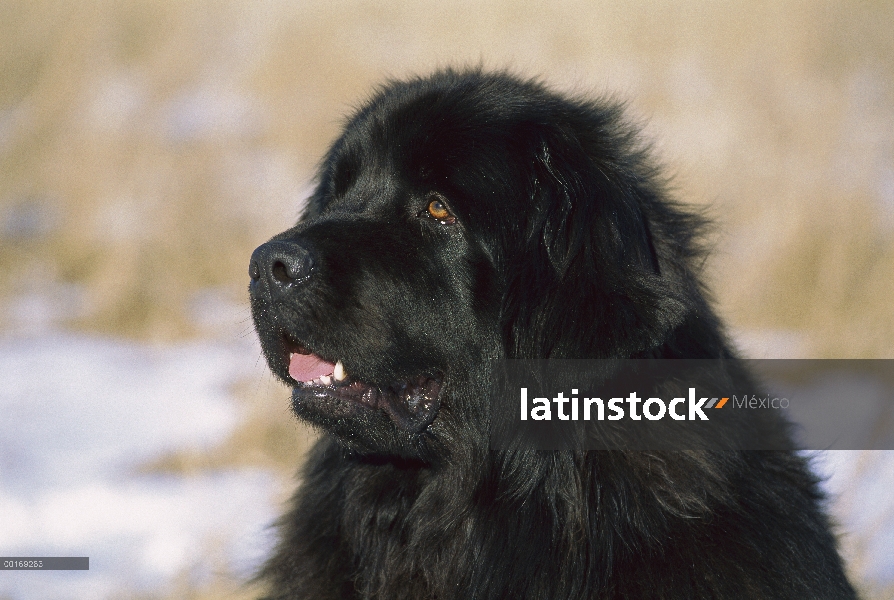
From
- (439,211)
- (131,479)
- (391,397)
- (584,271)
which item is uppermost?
(439,211)

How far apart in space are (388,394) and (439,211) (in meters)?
0.60

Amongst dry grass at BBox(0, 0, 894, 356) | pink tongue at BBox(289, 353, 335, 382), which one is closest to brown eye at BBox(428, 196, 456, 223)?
pink tongue at BBox(289, 353, 335, 382)

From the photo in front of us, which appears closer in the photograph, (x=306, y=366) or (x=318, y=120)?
(x=306, y=366)

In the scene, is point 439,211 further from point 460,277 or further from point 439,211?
point 460,277

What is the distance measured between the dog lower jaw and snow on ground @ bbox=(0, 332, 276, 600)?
4.42 feet

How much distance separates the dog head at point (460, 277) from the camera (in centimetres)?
280

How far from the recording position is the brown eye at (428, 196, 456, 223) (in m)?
2.97

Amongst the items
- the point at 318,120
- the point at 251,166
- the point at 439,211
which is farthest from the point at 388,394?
the point at 251,166

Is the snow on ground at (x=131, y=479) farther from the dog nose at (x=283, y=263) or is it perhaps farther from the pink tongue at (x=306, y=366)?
the dog nose at (x=283, y=263)

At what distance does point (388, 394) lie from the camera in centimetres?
292

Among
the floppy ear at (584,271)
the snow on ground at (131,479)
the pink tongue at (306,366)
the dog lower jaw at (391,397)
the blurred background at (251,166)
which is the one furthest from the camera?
the blurred background at (251,166)

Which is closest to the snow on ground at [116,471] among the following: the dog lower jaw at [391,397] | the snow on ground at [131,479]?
the snow on ground at [131,479]

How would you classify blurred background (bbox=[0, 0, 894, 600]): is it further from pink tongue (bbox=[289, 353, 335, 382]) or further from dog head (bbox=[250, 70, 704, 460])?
dog head (bbox=[250, 70, 704, 460])

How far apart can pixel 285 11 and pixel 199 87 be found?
116cm
